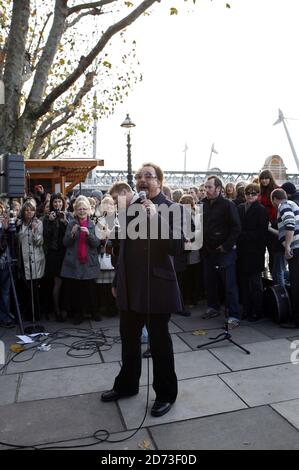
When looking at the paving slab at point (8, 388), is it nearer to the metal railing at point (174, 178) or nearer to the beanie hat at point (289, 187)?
the beanie hat at point (289, 187)

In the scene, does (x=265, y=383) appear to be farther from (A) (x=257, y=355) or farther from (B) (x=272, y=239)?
(B) (x=272, y=239)

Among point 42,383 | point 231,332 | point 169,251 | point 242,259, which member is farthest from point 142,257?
point 242,259

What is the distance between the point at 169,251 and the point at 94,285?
3050mm

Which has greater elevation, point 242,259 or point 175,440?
point 242,259

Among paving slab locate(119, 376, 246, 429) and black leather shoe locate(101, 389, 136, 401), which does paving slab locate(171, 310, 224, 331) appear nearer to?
paving slab locate(119, 376, 246, 429)

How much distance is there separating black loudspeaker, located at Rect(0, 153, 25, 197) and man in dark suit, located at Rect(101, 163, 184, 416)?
8.07 ft

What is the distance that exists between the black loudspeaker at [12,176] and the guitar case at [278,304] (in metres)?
3.69

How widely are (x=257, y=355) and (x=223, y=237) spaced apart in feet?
5.66

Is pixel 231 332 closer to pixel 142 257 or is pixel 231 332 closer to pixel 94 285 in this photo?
pixel 94 285

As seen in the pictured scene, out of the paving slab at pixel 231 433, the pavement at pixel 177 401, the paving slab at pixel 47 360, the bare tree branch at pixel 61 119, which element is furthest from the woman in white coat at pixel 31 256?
the bare tree branch at pixel 61 119

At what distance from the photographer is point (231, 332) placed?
527cm

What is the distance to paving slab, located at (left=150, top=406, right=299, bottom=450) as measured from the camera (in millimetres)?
2793

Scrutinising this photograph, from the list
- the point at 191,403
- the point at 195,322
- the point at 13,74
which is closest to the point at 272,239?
the point at 195,322

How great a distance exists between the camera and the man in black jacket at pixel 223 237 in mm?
5496
